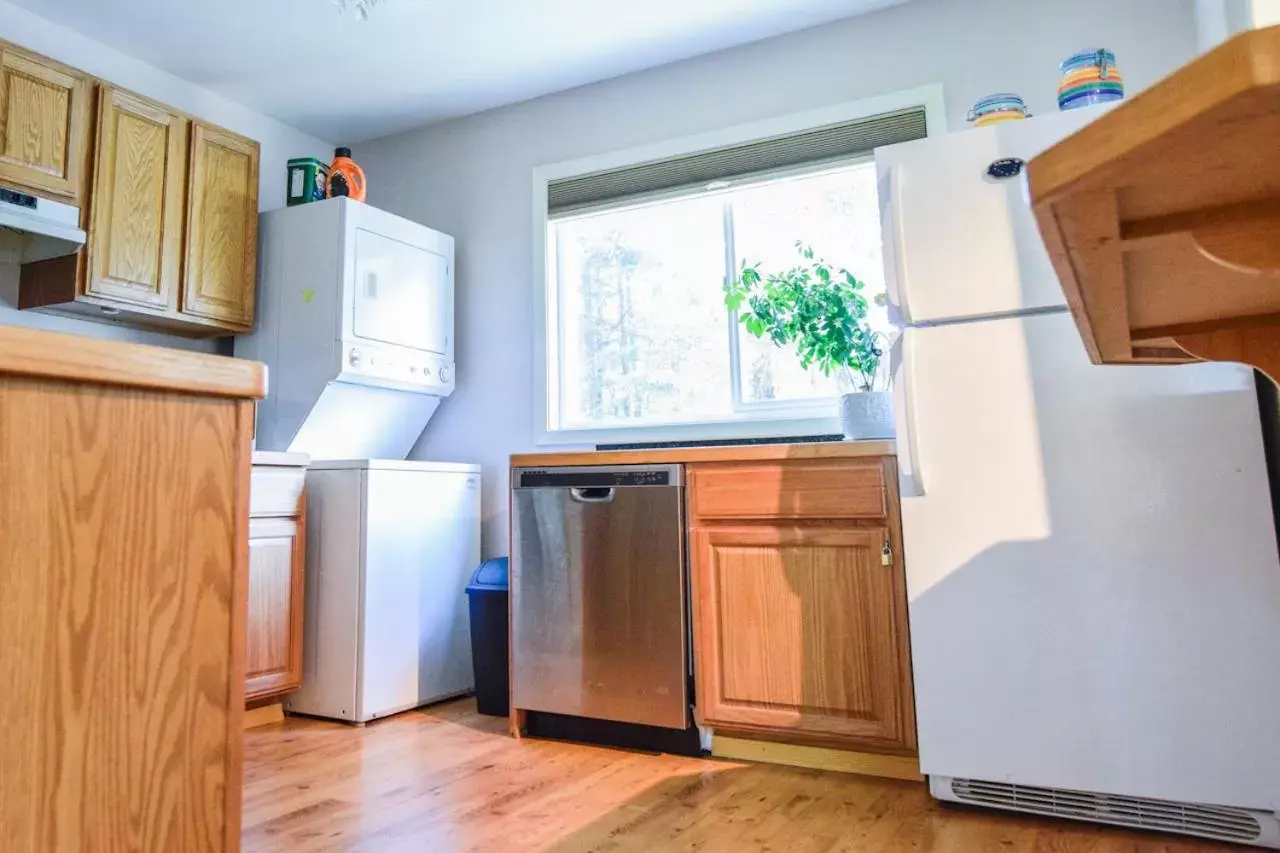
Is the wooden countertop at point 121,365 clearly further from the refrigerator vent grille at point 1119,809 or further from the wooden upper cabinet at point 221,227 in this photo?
the wooden upper cabinet at point 221,227

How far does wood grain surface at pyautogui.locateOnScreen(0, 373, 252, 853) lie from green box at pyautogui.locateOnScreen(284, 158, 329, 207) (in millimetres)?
2794

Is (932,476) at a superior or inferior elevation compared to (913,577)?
superior

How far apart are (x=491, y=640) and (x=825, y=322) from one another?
58.9 inches

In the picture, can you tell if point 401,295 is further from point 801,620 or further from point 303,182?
point 801,620

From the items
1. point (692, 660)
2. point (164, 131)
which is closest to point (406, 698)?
point (692, 660)

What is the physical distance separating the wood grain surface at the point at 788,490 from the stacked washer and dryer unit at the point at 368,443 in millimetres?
1135

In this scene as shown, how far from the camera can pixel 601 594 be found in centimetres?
227

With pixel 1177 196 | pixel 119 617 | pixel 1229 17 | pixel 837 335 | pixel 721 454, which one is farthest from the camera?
pixel 837 335

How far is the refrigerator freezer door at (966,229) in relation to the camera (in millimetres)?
1695

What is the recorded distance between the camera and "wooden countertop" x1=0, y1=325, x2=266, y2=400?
56 cm

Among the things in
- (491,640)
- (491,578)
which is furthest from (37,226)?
(491,640)

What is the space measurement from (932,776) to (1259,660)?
66cm

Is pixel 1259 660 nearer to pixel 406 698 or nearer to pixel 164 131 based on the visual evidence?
pixel 406 698

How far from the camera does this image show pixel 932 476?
5.77 ft
